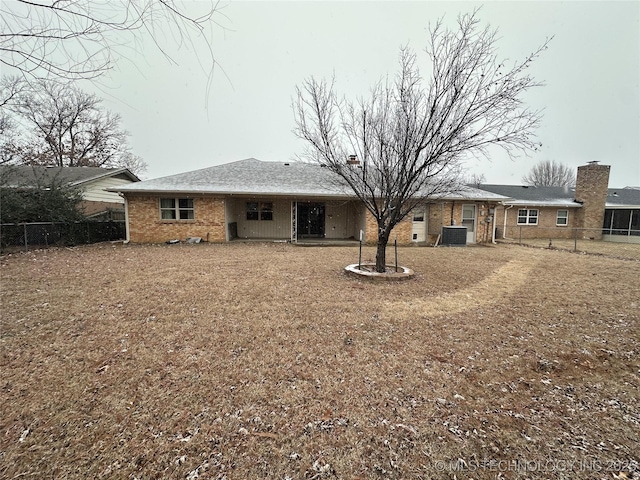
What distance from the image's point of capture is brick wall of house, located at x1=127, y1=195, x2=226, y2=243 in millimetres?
12688

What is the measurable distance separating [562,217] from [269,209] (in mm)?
19091

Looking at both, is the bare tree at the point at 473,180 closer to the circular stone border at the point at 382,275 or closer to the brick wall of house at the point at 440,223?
the brick wall of house at the point at 440,223

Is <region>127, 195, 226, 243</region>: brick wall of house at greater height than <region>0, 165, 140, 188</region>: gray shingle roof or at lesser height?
lesser

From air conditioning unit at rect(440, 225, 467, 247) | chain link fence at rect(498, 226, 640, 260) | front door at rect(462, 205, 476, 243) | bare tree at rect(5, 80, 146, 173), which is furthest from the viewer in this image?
bare tree at rect(5, 80, 146, 173)

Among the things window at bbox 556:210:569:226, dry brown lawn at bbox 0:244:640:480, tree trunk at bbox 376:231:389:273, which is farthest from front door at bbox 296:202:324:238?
window at bbox 556:210:569:226

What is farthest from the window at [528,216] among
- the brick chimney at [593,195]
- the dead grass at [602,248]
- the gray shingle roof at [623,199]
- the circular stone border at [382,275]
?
the circular stone border at [382,275]

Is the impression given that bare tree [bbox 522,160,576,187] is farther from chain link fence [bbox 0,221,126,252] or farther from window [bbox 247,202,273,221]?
chain link fence [bbox 0,221,126,252]

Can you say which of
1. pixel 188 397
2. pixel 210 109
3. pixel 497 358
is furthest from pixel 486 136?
pixel 188 397

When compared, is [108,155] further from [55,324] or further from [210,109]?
[210,109]

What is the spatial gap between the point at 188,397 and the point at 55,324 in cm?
298

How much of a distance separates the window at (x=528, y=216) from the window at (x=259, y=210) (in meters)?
16.2

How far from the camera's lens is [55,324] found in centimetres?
397

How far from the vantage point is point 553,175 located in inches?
1722

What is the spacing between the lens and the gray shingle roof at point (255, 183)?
12516 millimetres
